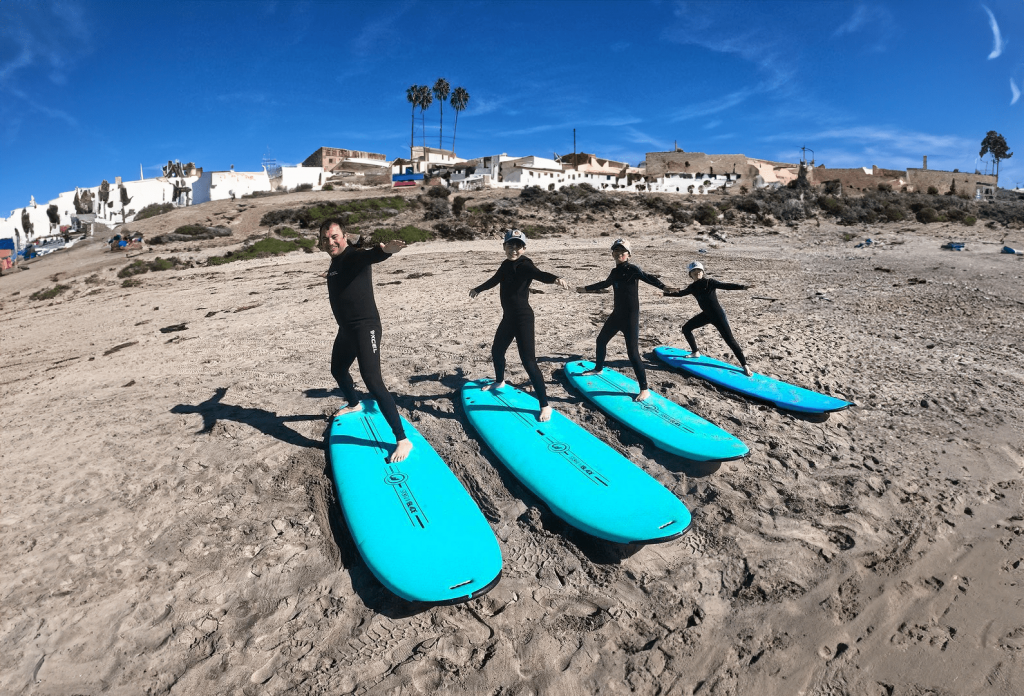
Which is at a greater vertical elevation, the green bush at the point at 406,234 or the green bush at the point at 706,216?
the green bush at the point at 706,216

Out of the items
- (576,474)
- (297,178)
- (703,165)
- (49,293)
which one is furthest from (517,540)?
(297,178)

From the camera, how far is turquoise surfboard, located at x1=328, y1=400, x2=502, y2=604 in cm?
331

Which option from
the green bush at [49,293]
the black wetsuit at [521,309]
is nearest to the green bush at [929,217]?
the black wetsuit at [521,309]

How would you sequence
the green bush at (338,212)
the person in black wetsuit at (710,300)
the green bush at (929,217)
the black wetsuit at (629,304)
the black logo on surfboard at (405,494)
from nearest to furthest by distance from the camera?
1. the black logo on surfboard at (405,494)
2. the black wetsuit at (629,304)
3. the person in black wetsuit at (710,300)
4. the green bush at (929,217)
5. the green bush at (338,212)

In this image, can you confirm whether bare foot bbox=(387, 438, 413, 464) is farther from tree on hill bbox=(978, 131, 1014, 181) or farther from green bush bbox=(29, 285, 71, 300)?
tree on hill bbox=(978, 131, 1014, 181)

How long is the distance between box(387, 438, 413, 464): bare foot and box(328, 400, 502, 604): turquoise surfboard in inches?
2.8

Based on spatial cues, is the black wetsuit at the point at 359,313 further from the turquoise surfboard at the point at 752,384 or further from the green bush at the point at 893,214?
the green bush at the point at 893,214

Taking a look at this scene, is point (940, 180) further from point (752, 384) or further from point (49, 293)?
point (49, 293)

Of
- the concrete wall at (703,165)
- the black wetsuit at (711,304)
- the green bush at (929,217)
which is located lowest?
the black wetsuit at (711,304)

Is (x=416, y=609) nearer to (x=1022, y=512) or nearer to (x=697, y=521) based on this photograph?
(x=697, y=521)

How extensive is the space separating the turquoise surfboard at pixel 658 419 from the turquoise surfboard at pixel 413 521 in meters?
2.23

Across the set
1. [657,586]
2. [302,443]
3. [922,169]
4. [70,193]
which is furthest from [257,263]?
[922,169]

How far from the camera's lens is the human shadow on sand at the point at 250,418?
548 centimetres

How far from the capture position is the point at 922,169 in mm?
55938
